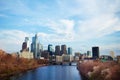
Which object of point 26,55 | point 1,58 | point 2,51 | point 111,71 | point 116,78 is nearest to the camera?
point 116,78

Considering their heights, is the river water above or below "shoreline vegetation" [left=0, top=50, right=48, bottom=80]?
below

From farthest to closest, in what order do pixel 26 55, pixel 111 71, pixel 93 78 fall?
pixel 26 55
pixel 93 78
pixel 111 71

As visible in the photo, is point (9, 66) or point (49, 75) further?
point (9, 66)

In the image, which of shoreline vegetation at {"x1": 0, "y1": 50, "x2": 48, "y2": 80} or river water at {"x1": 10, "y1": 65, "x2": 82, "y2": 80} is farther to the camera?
shoreline vegetation at {"x1": 0, "y1": 50, "x2": 48, "y2": 80}

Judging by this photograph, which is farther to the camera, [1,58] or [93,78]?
[1,58]

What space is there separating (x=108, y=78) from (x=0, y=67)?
163 ft

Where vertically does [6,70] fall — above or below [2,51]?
below

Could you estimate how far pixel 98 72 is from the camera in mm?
43469

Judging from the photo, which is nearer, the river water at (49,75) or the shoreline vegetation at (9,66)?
the river water at (49,75)

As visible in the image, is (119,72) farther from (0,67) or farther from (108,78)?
(0,67)

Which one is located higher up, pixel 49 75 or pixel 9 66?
pixel 9 66

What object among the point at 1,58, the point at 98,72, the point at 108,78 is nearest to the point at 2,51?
the point at 1,58

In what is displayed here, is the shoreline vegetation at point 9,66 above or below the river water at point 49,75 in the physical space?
above

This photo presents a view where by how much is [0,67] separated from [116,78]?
→ 51228 mm
